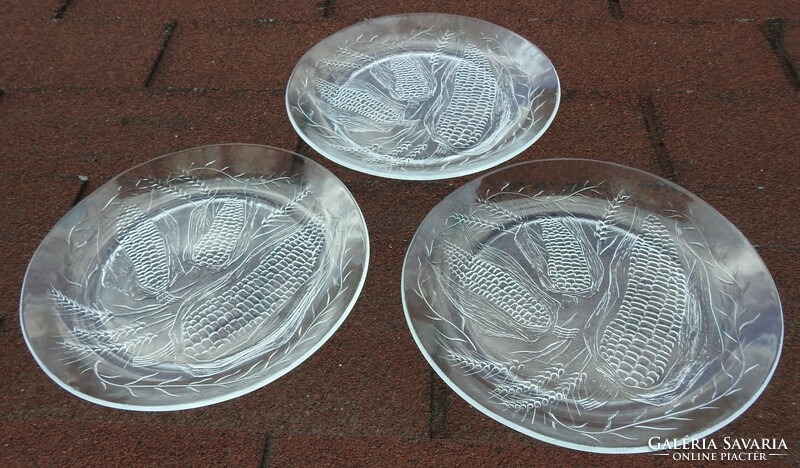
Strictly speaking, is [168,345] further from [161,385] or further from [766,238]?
[766,238]

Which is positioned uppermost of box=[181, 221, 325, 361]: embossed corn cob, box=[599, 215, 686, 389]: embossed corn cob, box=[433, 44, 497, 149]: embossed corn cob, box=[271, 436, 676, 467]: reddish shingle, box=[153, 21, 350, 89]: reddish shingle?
box=[433, 44, 497, 149]: embossed corn cob

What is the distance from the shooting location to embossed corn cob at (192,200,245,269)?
2.77ft

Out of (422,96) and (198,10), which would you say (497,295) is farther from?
(198,10)

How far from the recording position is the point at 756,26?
1238mm

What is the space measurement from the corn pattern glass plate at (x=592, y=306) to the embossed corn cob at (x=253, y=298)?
6.2 inches

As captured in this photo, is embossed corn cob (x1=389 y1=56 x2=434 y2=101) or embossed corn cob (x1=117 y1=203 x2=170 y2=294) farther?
embossed corn cob (x1=389 y1=56 x2=434 y2=101)

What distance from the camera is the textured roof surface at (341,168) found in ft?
2.39

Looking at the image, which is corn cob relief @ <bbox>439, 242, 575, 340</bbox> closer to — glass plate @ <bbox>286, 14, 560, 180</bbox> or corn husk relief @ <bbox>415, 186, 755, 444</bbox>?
corn husk relief @ <bbox>415, 186, 755, 444</bbox>

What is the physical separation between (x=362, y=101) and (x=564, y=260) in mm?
402

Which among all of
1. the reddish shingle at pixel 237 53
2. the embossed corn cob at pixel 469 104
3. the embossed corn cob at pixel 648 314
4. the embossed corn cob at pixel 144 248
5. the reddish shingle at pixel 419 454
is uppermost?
the embossed corn cob at pixel 469 104

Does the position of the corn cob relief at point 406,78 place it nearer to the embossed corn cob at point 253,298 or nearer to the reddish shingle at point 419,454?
the embossed corn cob at point 253,298

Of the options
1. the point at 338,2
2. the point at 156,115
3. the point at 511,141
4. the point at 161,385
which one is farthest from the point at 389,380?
the point at 338,2

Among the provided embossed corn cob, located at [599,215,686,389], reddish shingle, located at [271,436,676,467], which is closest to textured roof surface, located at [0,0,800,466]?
reddish shingle, located at [271,436,676,467]

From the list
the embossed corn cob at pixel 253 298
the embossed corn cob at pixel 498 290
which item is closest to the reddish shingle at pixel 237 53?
the embossed corn cob at pixel 253 298
